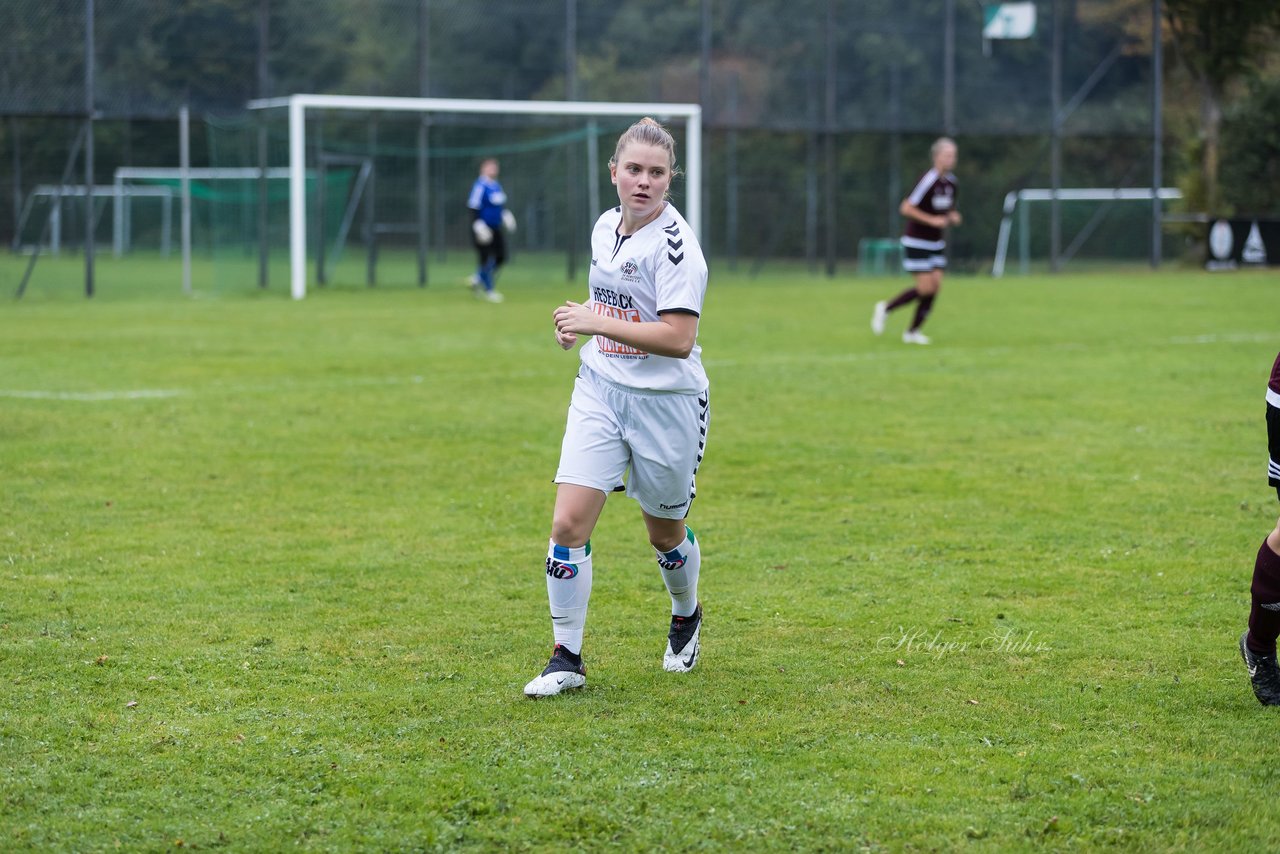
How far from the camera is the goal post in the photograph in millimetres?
25281

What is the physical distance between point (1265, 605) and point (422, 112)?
83.3ft

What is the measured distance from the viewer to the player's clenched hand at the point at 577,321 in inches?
189

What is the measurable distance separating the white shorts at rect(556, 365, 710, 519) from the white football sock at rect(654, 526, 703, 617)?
0.32 metres

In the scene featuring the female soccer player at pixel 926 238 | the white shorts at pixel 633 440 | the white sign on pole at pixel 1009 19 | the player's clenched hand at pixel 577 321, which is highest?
the white sign on pole at pixel 1009 19

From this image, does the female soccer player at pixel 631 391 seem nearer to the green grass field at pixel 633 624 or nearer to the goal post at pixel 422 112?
the green grass field at pixel 633 624

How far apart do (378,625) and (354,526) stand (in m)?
1.89

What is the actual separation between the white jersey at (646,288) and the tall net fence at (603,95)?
22.5 m

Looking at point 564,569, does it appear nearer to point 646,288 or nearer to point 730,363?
point 646,288

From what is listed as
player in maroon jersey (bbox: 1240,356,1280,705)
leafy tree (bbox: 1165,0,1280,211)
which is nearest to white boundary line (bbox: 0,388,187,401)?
Result: player in maroon jersey (bbox: 1240,356,1280,705)

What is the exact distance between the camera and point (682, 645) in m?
5.40

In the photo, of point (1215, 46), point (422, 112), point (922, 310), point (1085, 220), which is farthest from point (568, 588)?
point (1215, 46)

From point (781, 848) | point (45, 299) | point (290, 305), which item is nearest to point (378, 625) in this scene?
point (781, 848)

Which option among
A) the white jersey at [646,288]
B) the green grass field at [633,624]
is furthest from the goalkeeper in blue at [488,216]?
the white jersey at [646,288]

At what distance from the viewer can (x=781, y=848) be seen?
3834 millimetres
